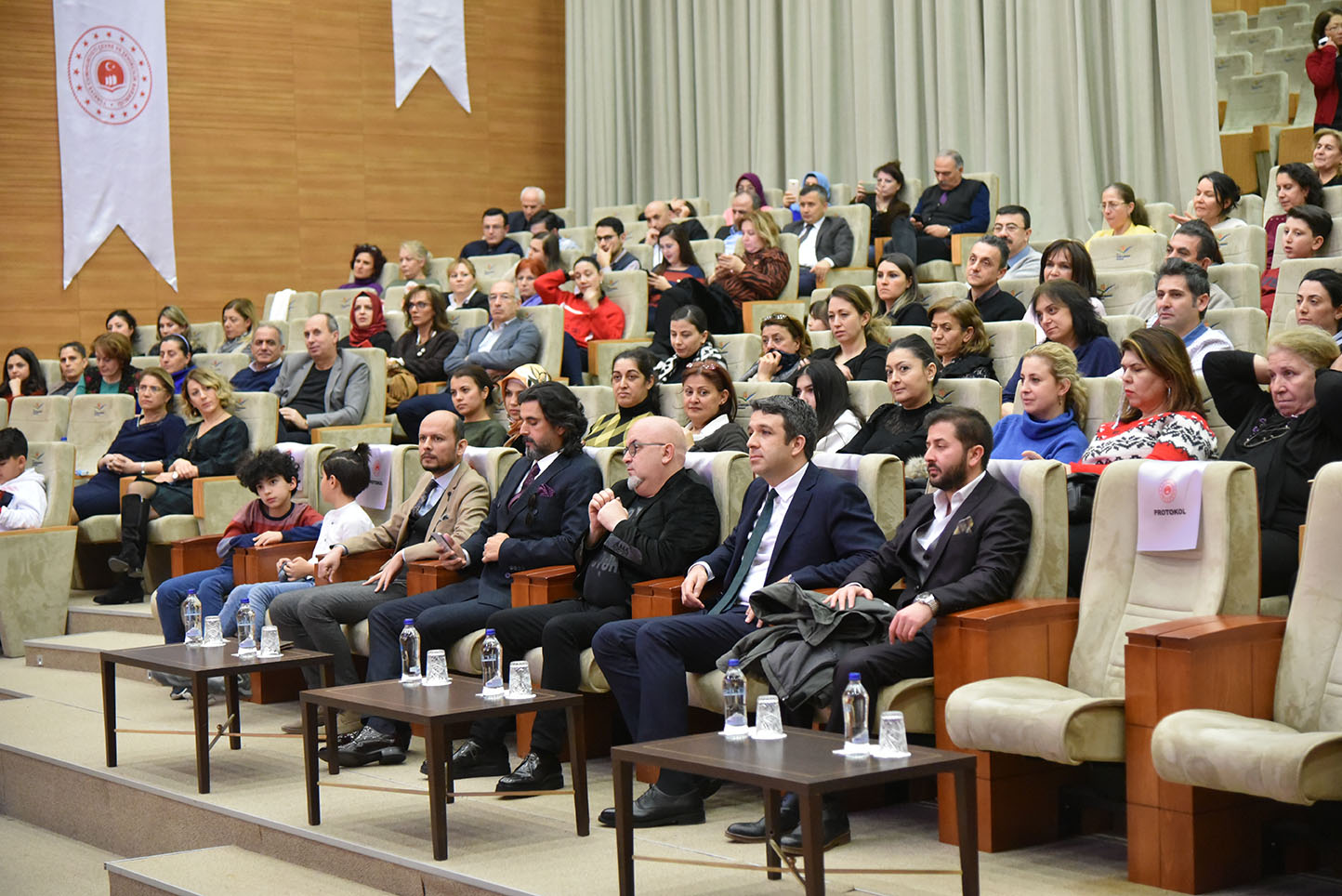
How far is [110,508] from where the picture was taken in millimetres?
6543

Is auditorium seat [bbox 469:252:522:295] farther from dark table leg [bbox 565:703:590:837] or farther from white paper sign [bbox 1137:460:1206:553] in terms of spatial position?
white paper sign [bbox 1137:460:1206:553]

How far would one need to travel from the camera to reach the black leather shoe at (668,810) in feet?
10.9

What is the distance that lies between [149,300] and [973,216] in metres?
5.29

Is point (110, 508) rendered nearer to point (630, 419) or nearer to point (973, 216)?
point (630, 419)

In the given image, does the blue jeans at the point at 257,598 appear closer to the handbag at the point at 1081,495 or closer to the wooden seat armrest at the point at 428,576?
the wooden seat armrest at the point at 428,576

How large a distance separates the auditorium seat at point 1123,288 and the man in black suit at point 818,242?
2.14m

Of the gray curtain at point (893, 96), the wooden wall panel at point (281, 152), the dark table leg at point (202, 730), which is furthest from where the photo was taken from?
the wooden wall panel at point (281, 152)

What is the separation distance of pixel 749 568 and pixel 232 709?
1617 millimetres

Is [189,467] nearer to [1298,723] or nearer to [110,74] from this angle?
[110,74]

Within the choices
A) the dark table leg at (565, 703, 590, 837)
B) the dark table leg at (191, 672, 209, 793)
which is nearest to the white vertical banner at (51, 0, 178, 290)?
the dark table leg at (191, 672, 209, 793)

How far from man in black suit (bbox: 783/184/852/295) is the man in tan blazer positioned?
2.99m

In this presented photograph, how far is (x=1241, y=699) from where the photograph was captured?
2791 mm

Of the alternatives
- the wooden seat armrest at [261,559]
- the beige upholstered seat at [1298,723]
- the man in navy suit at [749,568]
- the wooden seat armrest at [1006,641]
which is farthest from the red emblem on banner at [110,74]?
the beige upholstered seat at [1298,723]

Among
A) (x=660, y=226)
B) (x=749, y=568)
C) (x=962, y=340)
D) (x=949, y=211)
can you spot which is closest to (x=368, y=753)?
(x=749, y=568)
